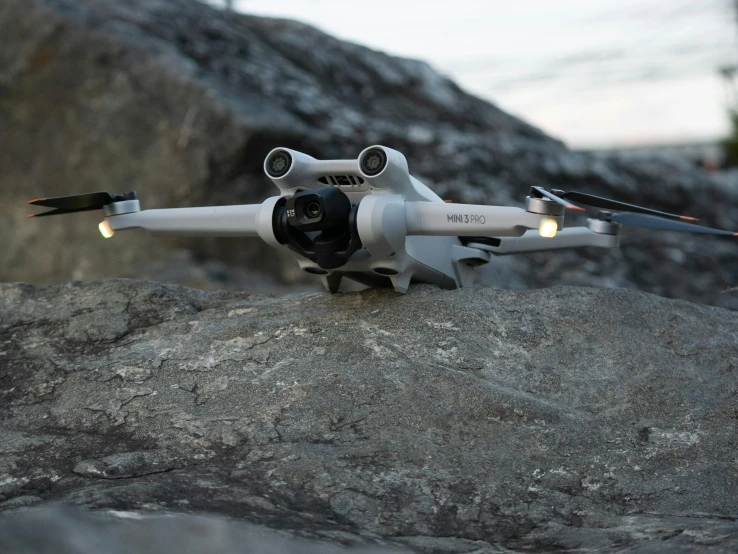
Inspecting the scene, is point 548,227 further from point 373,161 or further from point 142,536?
point 142,536

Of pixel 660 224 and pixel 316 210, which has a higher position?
pixel 316 210

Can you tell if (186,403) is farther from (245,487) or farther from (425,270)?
(425,270)

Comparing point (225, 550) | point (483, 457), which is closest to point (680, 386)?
point (483, 457)

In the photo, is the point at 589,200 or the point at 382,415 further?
the point at 589,200

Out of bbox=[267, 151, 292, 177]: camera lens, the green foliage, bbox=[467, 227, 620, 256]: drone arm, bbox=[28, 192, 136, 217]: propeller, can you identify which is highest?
the green foliage

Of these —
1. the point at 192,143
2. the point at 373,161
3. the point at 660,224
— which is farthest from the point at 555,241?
the point at 192,143

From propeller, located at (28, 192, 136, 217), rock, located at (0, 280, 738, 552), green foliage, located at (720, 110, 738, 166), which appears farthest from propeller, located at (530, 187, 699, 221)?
green foliage, located at (720, 110, 738, 166)

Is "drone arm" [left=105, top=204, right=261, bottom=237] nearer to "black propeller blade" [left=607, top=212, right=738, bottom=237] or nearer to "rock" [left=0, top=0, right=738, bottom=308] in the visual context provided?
"black propeller blade" [left=607, top=212, right=738, bottom=237]
